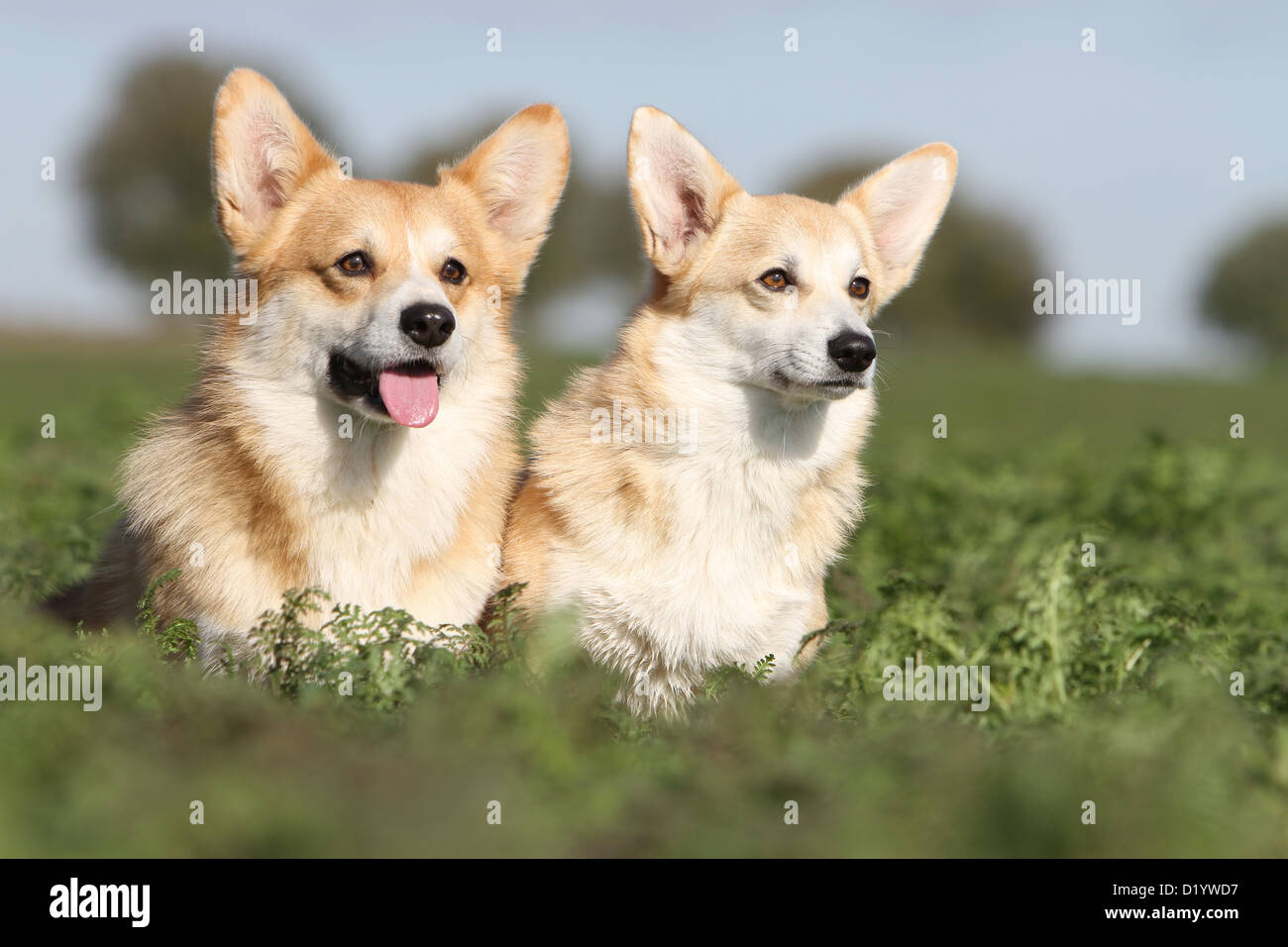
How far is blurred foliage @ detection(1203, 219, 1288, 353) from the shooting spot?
79.5 meters

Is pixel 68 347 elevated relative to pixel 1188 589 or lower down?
elevated

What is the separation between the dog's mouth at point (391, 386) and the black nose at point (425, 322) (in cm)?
10

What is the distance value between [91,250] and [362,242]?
146ft

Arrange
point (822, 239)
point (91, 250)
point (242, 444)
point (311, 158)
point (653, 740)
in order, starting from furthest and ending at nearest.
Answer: point (91, 250)
point (822, 239)
point (311, 158)
point (242, 444)
point (653, 740)

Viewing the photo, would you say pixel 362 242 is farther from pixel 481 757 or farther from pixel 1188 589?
pixel 1188 589

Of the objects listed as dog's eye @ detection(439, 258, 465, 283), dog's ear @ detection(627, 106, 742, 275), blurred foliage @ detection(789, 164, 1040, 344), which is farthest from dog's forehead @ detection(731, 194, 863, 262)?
blurred foliage @ detection(789, 164, 1040, 344)

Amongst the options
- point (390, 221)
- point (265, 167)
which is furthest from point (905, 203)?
point (265, 167)

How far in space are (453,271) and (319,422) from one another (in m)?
0.72

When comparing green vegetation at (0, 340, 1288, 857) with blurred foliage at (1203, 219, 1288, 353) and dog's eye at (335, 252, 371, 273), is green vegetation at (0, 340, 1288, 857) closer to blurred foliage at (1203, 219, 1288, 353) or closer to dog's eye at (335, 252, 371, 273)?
dog's eye at (335, 252, 371, 273)

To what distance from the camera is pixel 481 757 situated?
8.19 feet

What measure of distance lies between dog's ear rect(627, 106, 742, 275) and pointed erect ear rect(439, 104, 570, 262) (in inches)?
11.7

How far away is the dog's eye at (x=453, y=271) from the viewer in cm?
421

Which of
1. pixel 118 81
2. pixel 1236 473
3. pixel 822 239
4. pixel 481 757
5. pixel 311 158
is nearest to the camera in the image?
pixel 481 757

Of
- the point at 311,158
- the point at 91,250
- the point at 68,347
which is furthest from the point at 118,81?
Result: the point at 311,158
